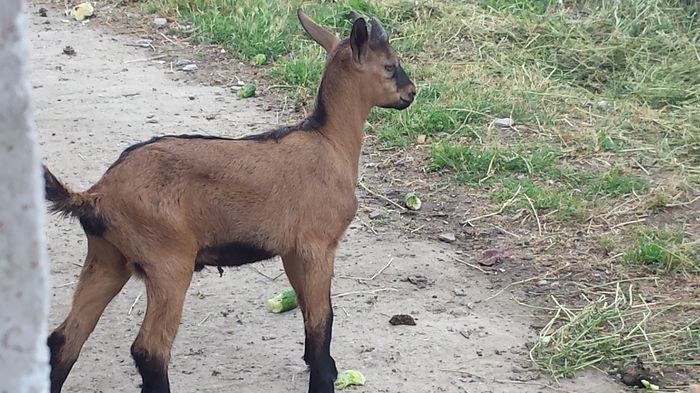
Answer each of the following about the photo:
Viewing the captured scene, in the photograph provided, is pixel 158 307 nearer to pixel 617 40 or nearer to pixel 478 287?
pixel 478 287

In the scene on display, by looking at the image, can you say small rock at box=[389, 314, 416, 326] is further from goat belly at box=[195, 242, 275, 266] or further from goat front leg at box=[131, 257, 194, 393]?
goat front leg at box=[131, 257, 194, 393]

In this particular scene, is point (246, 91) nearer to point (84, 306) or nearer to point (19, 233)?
point (84, 306)

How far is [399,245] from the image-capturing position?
5363 mm

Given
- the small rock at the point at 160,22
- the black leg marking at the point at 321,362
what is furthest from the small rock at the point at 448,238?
the small rock at the point at 160,22

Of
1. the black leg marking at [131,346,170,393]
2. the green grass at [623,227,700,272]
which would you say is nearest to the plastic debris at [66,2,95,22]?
the green grass at [623,227,700,272]

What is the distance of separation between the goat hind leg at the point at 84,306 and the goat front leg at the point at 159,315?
23 centimetres

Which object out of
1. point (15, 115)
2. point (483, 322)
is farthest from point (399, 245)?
point (15, 115)

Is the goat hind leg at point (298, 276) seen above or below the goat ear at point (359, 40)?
below

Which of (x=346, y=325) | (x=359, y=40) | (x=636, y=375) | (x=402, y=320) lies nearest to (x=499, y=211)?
(x=402, y=320)

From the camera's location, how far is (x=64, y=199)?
11.5 ft

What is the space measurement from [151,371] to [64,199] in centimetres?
65

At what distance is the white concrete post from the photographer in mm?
1184

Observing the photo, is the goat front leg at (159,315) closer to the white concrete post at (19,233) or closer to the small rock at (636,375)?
the small rock at (636,375)

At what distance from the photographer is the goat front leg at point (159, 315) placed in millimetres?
3564
